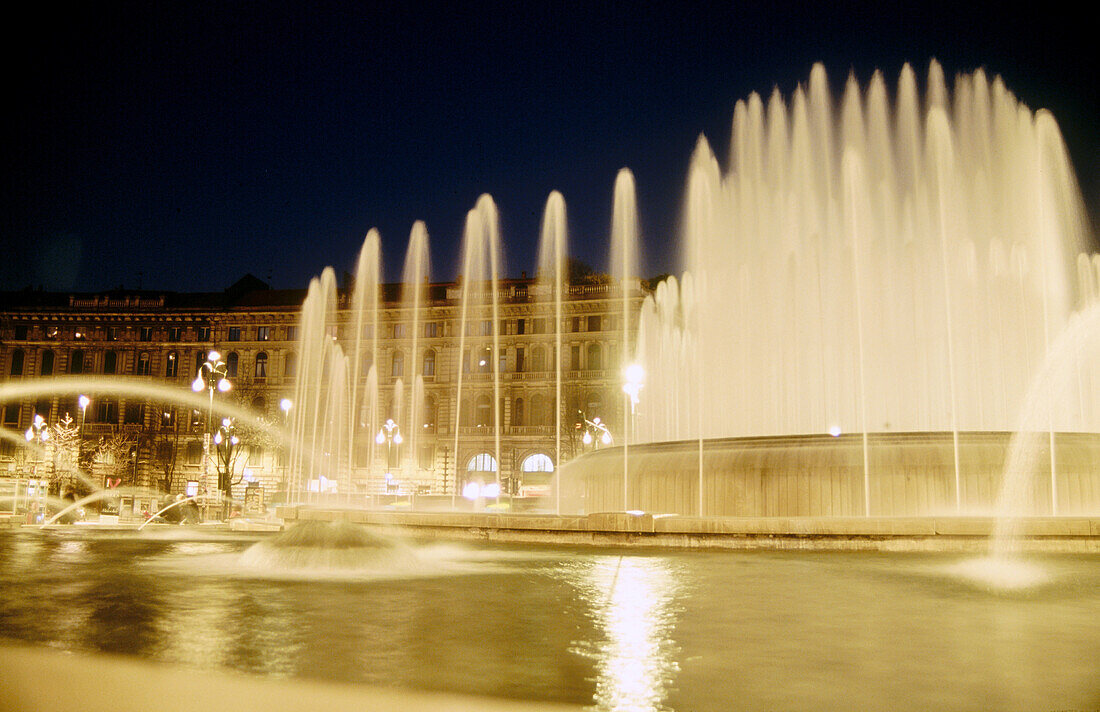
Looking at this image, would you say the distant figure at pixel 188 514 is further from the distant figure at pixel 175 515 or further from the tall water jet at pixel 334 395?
the tall water jet at pixel 334 395

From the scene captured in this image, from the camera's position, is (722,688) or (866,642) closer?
(722,688)

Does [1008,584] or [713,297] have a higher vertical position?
[713,297]

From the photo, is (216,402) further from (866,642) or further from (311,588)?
(866,642)

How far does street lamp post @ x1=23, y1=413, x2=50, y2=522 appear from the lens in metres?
25.9

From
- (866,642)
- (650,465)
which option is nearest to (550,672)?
(866,642)

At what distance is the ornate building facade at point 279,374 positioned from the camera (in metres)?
59.2

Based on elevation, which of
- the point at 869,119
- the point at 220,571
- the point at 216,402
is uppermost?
the point at 869,119

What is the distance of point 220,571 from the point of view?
34.6ft

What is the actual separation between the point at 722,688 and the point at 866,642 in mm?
1851

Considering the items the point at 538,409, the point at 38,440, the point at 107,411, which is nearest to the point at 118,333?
the point at 107,411

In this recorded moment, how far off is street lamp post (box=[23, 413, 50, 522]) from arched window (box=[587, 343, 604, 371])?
33171mm

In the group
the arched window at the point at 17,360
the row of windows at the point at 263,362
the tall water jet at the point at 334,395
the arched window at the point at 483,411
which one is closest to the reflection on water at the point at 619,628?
the tall water jet at the point at 334,395

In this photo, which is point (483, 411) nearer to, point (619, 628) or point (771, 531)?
point (771, 531)

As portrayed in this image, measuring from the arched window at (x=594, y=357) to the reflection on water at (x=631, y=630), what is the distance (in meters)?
48.2
